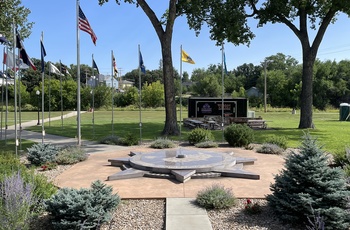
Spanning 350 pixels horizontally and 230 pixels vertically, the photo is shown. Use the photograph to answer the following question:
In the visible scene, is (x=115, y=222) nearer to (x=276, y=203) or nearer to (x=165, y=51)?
(x=276, y=203)

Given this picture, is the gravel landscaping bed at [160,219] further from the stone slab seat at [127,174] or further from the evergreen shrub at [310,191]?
the stone slab seat at [127,174]

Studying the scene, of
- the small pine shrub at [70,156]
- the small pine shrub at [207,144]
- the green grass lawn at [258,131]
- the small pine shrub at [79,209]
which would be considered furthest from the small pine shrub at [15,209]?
the small pine shrub at [207,144]

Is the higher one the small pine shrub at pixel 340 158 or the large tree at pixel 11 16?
the large tree at pixel 11 16

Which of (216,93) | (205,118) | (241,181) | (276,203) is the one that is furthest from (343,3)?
(216,93)

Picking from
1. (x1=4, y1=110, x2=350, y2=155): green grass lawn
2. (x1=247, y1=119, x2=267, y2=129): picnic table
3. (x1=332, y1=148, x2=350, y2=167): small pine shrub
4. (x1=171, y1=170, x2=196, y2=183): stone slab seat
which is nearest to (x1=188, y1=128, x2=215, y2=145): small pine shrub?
(x1=4, y1=110, x2=350, y2=155): green grass lawn

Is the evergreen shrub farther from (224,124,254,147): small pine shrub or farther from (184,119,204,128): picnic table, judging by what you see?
(184,119,204,128): picnic table

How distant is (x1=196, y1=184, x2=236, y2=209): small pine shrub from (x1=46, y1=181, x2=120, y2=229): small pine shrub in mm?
1883

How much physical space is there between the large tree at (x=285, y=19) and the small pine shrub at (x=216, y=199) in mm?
17589

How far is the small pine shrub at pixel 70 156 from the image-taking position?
1106cm

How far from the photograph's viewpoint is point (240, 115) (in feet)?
96.8

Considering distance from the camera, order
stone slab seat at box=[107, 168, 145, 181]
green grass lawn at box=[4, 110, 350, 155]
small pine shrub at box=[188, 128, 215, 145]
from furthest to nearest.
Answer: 1. green grass lawn at box=[4, 110, 350, 155]
2. small pine shrub at box=[188, 128, 215, 145]
3. stone slab seat at box=[107, 168, 145, 181]

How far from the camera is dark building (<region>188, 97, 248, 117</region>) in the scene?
96.5 ft

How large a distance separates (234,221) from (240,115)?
24.4 meters

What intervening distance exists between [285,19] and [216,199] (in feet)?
70.6
